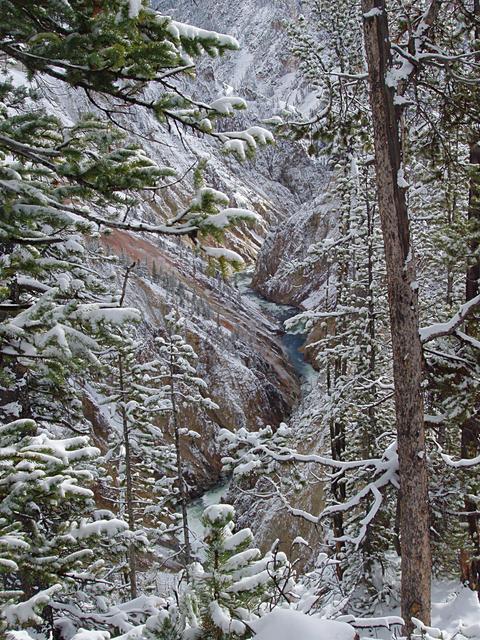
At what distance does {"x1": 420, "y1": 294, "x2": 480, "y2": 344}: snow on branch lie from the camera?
189 inches

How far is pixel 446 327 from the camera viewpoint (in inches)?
193

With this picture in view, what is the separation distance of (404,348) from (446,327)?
0.54 metres

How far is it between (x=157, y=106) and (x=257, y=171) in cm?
14184

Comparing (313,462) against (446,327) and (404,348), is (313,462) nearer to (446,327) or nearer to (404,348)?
(404,348)

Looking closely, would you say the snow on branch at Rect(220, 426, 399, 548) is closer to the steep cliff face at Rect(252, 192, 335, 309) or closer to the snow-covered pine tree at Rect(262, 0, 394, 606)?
the snow-covered pine tree at Rect(262, 0, 394, 606)

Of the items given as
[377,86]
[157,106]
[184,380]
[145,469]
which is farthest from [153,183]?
[145,469]

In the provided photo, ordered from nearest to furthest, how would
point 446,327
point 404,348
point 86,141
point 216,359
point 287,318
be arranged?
point 86,141, point 404,348, point 446,327, point 216,359, point 287,318

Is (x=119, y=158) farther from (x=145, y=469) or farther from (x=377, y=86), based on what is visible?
(x=145, y=469)

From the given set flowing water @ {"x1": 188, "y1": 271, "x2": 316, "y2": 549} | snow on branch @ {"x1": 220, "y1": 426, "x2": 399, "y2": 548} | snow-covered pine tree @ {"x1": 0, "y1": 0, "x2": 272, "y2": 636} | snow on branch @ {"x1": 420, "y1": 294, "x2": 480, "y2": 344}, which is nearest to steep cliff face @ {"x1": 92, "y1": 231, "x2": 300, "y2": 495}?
flowing water @ {"x1": 188, "y1": 271, "x2": 316, "y2": 549}

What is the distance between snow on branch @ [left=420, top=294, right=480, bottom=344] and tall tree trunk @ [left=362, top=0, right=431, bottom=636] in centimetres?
18

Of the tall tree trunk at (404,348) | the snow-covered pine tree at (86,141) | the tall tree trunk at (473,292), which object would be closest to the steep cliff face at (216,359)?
the tall tree trunk at (473,292)

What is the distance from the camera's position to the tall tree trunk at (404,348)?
4.40 metres

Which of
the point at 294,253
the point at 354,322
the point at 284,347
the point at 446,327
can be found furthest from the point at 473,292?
the point at 294,253

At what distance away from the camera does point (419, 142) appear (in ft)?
20.4
